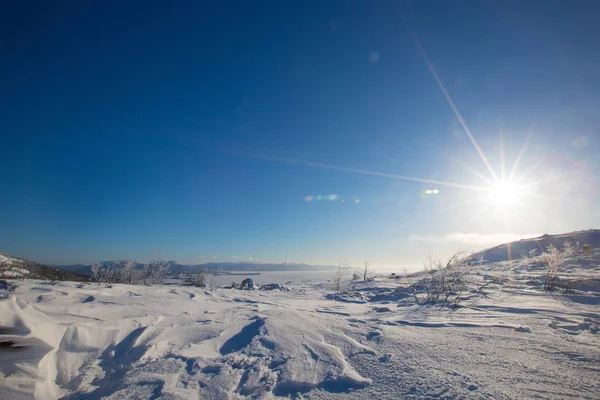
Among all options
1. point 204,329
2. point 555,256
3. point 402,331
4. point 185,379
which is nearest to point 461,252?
point 555,256

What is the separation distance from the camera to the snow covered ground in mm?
1577

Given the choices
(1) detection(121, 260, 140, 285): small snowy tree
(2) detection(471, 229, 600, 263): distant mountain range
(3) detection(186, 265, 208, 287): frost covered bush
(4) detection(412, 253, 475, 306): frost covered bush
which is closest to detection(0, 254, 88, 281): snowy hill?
(1) detection(121, 260, 140, 285): small snowy tree

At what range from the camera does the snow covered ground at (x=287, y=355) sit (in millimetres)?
1577

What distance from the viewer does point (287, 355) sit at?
6.75ft

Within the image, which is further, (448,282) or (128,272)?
(128,272)

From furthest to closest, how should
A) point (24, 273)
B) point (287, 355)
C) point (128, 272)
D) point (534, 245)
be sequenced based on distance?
1. point (534, 245)
2. point (24, 273)
3. point (128, 272)
4. point (287, 355)

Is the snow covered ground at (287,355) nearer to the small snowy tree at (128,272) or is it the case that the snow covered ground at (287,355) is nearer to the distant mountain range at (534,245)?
the small snowy tree at (128,272)

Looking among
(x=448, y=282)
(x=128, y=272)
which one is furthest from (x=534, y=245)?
(x=128, y=272)

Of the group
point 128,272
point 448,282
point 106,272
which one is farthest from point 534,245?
point 106,272

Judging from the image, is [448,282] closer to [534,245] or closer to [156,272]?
[156,272]

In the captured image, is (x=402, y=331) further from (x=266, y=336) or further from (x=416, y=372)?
(x=266, y=336)

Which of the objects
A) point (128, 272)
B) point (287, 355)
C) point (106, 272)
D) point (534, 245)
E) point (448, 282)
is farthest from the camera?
point (534, 245)

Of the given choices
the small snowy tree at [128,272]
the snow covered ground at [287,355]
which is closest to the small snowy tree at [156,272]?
the small snowy tree at [128,272]

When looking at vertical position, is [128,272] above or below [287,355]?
below
